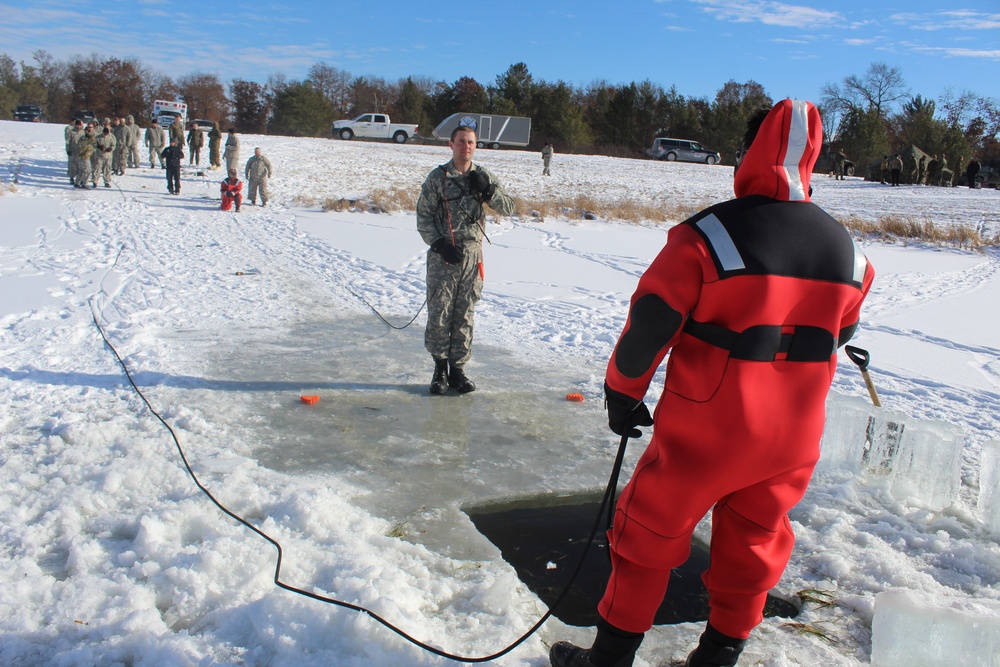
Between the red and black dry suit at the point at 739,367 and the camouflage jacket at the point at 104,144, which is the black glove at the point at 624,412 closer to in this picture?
the red and black dry suit at the point at 739,367

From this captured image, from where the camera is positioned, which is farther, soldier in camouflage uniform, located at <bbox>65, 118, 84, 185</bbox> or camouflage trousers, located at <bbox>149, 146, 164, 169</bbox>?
camouflage trousers, located at <bbox>149, 146, 164, 169</bbox>

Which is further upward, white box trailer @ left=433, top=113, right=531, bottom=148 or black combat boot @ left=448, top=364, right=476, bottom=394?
white box trailer @ left=433, top=113, right=531, bottom=148

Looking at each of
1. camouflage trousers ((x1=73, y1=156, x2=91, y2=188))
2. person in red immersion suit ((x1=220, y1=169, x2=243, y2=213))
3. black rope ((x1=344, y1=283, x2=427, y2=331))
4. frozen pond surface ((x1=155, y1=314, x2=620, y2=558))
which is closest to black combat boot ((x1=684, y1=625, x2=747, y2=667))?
frozen pond surface ((x1=155, y1=314, x2=620, y2=558))

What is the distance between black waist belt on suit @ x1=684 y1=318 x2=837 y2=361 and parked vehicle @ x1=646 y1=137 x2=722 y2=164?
44.3 meters

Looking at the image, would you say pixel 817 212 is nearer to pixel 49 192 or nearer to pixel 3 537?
pixel 3 537

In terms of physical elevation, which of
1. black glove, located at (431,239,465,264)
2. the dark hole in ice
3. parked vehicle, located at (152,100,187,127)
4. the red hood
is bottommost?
the dark hole in ice

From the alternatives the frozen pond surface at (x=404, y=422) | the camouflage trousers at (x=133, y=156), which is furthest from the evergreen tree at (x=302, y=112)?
the frozen pond surface at (x=404, y=422)

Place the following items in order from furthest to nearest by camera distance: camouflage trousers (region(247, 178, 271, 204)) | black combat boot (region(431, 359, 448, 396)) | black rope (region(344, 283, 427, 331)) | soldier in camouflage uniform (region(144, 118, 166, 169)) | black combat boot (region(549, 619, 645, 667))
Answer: soldier in camouflage uniform (region(144, 118, 166, 169)), camouflage trousers (region(247, 178, 271, 204)), black rope (region(344, 283, 427, 331)), black combat boot (region(431, 359, 448, 396)), black combat boot (region(549, 619, 645, 667))

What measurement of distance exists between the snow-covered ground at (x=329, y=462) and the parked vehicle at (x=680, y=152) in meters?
35.2

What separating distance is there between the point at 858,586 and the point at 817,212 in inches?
Result: 70.6

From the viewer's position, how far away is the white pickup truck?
44344mm

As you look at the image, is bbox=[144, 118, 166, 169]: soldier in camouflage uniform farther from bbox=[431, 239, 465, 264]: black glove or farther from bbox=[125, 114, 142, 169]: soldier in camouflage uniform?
bbox=[431, 239, 465, 264]: black glove

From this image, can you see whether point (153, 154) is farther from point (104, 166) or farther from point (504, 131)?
point (504, 131)

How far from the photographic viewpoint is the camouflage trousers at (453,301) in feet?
17.2
